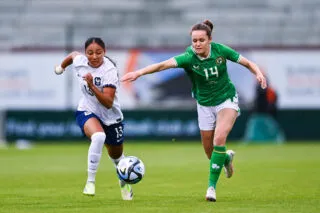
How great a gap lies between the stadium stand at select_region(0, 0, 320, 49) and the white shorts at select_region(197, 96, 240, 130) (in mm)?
18144

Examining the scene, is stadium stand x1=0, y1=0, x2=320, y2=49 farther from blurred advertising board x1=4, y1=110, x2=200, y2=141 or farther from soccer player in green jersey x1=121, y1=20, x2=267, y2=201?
soccer player in green jersey x1=121, y1=20, x2=267, y2=201

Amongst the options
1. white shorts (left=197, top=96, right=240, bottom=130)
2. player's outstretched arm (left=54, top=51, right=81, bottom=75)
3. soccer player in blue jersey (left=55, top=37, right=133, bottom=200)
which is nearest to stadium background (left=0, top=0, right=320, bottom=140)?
player's outstretched arm (left=54, top=51, right=81, bottom=75)

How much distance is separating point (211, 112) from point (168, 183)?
3.03m

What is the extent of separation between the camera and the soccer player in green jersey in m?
11.3

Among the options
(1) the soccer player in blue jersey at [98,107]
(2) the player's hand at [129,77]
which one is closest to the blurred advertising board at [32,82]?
(1) the soccer player in blue jersey at [98,107]

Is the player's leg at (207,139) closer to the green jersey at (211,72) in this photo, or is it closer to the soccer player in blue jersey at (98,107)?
the green jersey at (211,72)

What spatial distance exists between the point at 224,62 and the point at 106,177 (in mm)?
5481

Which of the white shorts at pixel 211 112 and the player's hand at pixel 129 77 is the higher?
the player's hand at pixel 129 77

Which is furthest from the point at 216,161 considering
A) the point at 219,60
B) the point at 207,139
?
the point at 219,60

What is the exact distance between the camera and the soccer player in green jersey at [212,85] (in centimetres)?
1127

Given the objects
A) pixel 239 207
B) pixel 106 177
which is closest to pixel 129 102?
pixel 106 177

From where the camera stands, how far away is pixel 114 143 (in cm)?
1195

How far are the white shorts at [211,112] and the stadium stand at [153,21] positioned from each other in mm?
18144

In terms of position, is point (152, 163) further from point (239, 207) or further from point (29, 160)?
point (239, 207)
